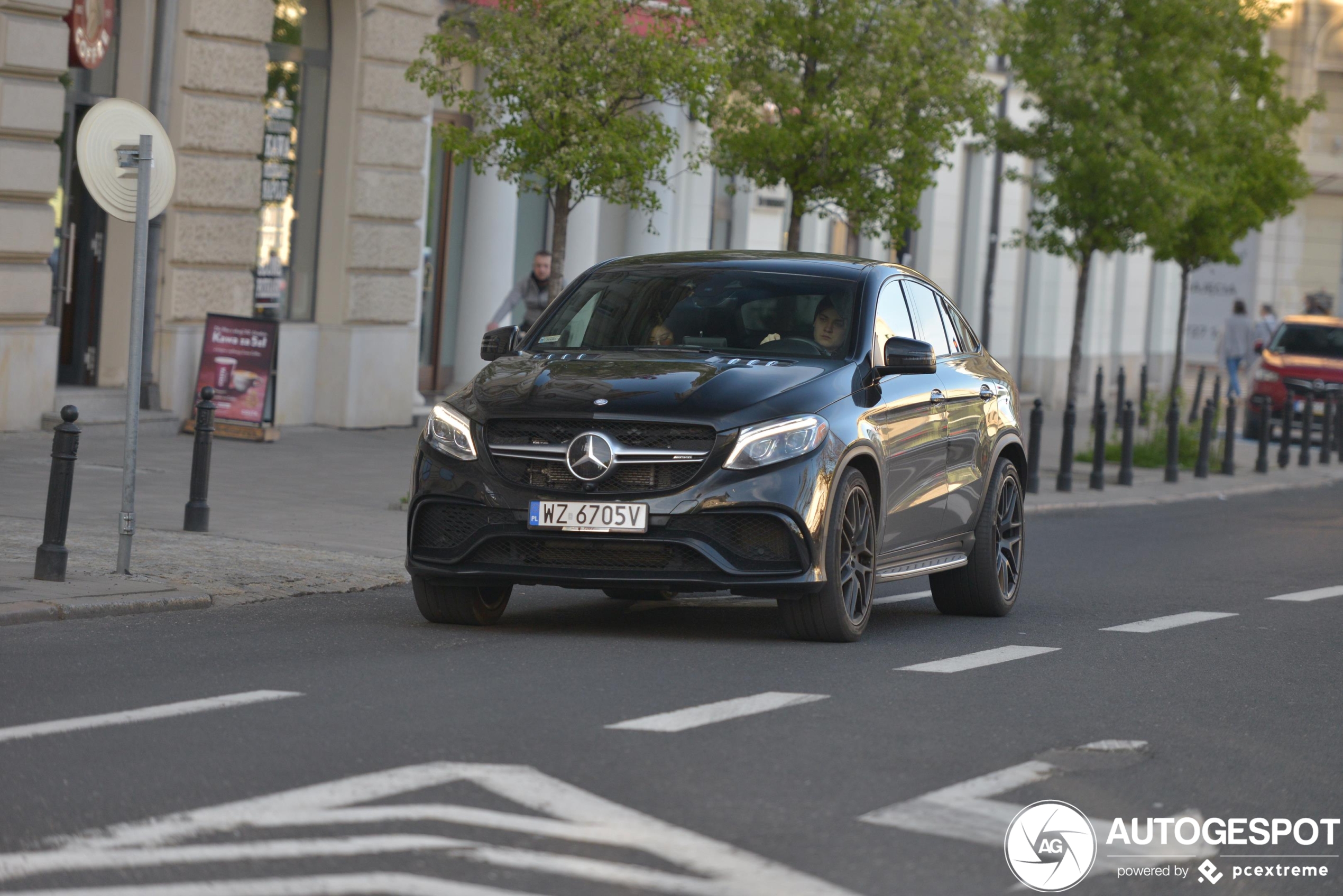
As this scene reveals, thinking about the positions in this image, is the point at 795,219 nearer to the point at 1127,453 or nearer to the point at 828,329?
the point at 1127,453

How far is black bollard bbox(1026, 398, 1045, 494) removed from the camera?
20281 mm

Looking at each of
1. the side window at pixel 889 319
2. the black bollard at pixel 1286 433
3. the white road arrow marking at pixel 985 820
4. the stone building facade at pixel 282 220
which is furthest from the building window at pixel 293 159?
the white road arrow marking at pixel 985 820

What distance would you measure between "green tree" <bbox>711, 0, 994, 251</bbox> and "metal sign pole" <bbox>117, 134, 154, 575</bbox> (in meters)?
9.85

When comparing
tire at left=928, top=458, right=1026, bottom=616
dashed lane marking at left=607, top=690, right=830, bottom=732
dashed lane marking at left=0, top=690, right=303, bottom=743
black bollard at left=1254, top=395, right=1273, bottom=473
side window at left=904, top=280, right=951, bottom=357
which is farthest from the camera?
black bollard at left=1254, top=395, right=1273, bottom=473

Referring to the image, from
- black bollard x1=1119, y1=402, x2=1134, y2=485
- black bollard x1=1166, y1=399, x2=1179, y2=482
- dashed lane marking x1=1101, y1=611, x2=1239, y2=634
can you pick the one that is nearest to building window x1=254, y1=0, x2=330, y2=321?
black bollard x1=1119, y1=402, x2=1134, y2=485

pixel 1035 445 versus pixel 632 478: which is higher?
pixel 632 478

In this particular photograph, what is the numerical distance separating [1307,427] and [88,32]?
57.6ft

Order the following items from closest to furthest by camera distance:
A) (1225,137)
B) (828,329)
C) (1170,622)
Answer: (828,329) → (1170,622) → (1225,137)

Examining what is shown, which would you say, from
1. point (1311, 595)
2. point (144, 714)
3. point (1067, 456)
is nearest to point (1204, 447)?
point (1067, 456)

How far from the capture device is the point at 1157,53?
85.0 ft

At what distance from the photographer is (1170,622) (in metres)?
11.0

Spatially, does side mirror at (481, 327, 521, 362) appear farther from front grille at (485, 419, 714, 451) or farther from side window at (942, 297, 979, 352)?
side window at (942, 297, 979, 352)

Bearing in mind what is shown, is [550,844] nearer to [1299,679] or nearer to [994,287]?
[1299,679]

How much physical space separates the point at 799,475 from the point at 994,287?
2913cm
